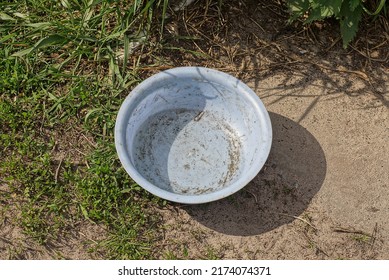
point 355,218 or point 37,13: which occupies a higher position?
point 37,13

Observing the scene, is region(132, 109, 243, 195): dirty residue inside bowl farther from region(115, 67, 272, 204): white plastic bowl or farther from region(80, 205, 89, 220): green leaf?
region(80, 205, 89, 220): green leaf

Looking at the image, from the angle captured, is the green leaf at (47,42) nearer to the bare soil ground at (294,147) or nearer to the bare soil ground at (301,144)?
the bare soil ground at (294,147)

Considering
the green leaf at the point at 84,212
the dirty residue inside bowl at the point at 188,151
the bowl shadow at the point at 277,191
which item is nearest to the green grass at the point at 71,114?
the green leaf at the point at 84,212

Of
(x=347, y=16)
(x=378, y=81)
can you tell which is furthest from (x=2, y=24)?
(x=378, y=81)

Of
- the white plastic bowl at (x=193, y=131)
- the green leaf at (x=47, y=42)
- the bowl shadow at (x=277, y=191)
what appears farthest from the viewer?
the green leaf at (x=47, y=42)

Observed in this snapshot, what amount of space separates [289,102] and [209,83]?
51cm

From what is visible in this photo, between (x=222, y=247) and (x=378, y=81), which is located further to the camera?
(x=378, y=81)

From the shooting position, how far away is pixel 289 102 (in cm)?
354

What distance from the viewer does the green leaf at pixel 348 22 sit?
337 centimetres

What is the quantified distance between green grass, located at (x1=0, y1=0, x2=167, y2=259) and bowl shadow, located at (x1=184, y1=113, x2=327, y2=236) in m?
0.35

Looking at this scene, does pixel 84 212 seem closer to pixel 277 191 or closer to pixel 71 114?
pixel 71 114

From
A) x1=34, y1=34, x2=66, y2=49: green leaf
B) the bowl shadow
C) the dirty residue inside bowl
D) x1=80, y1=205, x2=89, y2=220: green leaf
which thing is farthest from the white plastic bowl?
x1=34, y1=34, x2=66, y2=49: green leaf

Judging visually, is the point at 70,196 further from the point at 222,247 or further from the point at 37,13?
the point at 37,13

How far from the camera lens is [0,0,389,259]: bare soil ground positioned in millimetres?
3270
